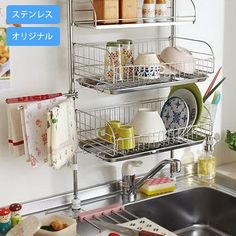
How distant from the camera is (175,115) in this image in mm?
2125

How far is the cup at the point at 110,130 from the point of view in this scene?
1893 mm

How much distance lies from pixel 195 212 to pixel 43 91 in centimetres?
84

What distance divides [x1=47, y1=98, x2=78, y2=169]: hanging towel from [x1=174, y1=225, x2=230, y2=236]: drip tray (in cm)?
65

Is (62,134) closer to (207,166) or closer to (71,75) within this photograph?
(71,75)

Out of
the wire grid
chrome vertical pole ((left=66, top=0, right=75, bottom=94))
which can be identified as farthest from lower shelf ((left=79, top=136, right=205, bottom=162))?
chrome vertical pole ((left=66, top=0, right=75, bottom=94))

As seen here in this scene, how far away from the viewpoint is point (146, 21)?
1.89 meters

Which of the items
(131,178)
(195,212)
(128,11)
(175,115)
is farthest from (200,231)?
(128,11)

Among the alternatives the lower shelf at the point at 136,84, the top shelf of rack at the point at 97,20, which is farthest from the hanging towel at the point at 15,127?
the top shelf of rack at the point at 97,20

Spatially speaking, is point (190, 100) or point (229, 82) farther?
point (229, 82)

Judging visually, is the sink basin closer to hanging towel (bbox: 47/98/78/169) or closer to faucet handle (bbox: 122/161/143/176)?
faucet handle (bbox: 122/161/143/176)

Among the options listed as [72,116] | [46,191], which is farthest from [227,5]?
[46,191]

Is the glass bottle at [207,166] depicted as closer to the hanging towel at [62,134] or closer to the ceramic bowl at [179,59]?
the ceramic bowl at [179,59]

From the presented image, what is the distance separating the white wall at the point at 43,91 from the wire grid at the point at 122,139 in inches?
1.8

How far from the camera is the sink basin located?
2.17m
